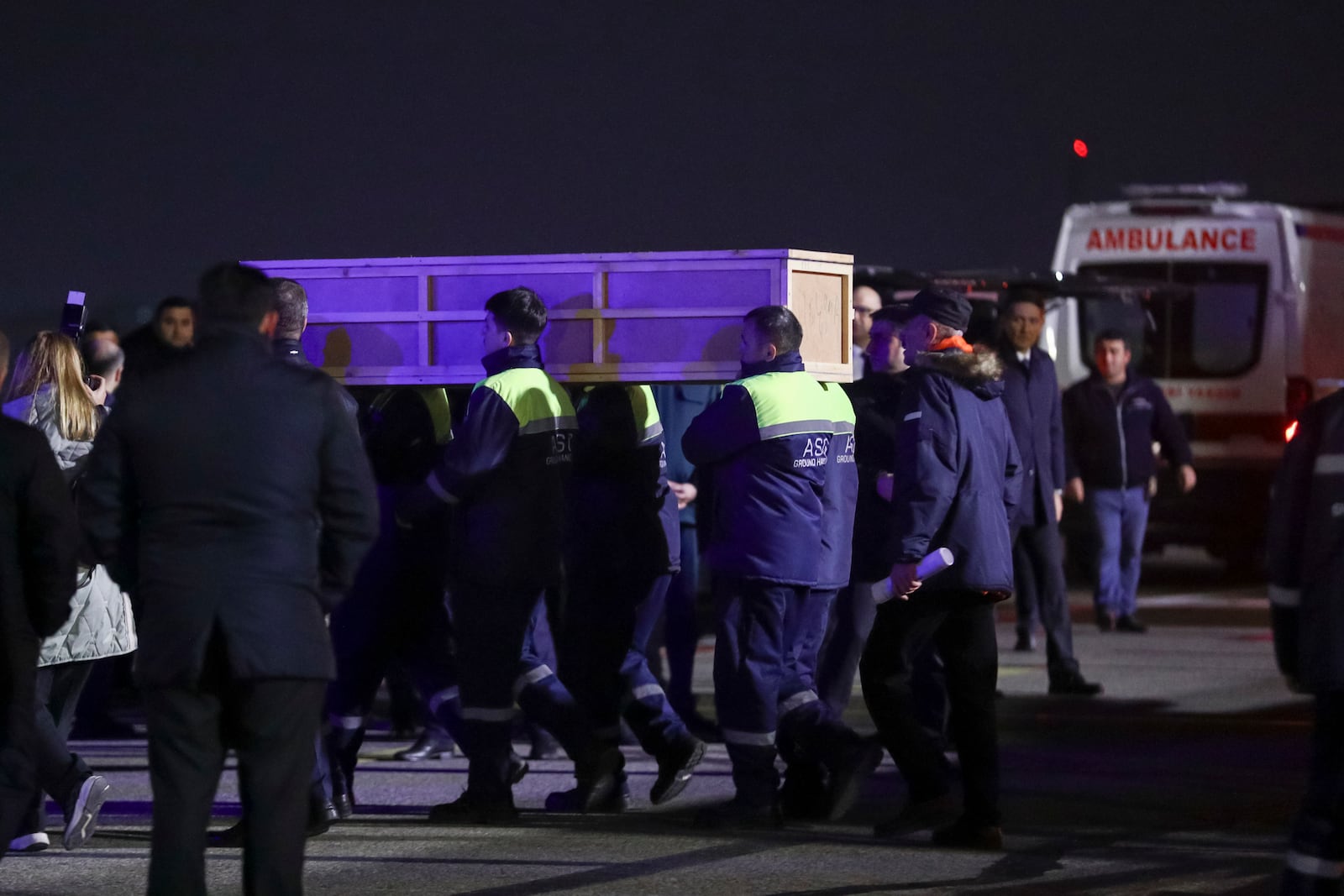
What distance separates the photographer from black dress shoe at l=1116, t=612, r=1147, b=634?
13641 mm

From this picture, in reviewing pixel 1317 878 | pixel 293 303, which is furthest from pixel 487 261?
pixel 1317 878

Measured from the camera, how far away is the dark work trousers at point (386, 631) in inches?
290

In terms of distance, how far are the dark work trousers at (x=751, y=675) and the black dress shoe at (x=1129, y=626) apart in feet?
23.0

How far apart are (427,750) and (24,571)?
3.68 metres

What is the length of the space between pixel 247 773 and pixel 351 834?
2.35m

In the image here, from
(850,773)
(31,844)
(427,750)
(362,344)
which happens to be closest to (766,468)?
(850,773)

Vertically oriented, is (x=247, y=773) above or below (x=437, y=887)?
above

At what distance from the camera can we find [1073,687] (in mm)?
10469

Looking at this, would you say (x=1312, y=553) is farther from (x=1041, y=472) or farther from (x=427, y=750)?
(x=1041, y=472)

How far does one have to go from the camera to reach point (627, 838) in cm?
689

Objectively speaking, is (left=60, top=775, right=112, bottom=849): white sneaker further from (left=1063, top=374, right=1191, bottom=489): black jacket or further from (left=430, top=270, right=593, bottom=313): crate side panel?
(left=1063, top=374, right=1191, bottom=489): black jacket

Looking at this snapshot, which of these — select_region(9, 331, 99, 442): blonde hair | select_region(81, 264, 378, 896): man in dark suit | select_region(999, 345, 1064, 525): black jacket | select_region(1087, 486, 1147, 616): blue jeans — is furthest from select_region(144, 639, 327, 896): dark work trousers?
select_region(1087, 486, 1147, 616): blue jeans

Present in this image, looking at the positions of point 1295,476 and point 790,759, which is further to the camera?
point 790,759

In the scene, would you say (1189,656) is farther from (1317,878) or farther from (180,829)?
(180,829)
